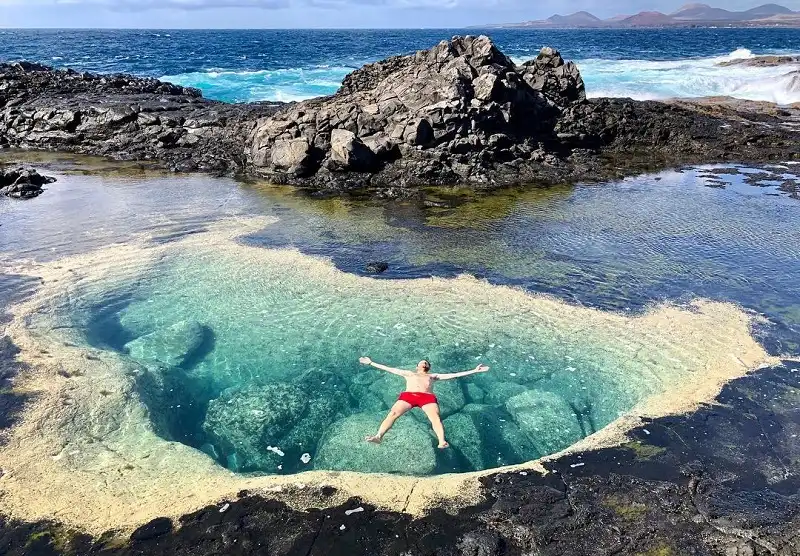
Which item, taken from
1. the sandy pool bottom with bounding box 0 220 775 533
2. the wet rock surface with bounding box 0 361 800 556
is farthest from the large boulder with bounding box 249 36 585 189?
the wet rock surface with bounding box 0 361 800 556

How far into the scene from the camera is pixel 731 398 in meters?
10.4

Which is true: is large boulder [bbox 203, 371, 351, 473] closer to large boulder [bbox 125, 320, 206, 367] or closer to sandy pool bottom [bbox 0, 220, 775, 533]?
sandy pool bottom [bbox 0, 220, 775, 533]

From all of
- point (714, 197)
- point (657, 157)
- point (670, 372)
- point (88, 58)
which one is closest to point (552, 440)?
point (670, 372)

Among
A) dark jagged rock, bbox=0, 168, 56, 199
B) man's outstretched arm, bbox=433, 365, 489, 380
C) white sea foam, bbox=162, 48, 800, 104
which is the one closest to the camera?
man's outstretched arm, bbox=433, 365, 489, 380

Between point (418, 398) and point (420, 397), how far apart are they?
46mm

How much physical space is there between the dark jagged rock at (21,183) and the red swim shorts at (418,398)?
22.8 meters

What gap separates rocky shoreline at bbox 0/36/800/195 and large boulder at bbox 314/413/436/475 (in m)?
17.5

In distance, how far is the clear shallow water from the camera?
33.9 feet

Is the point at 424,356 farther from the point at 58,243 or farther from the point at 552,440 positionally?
the point at 58,243

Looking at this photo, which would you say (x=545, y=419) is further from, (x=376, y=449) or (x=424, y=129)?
(x=424, y=129)

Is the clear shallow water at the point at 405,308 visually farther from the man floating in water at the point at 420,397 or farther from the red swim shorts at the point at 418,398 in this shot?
the red swim shorts at the point at 418,398

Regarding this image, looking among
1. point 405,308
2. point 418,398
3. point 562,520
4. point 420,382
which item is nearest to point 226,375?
point 420,382

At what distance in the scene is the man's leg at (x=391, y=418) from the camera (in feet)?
31.1

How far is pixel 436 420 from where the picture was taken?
32.4 feet
